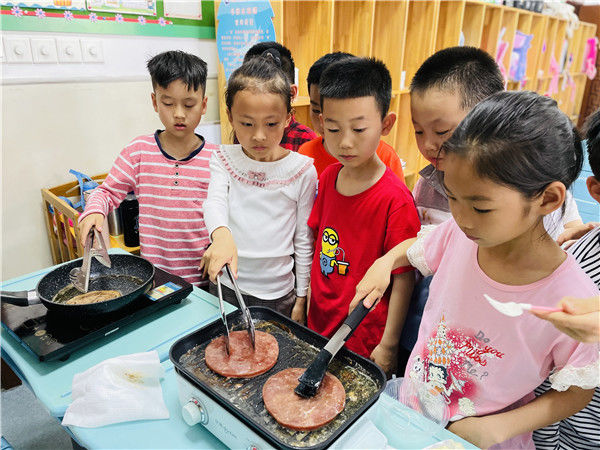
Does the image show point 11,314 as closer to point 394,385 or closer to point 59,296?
point 59,296

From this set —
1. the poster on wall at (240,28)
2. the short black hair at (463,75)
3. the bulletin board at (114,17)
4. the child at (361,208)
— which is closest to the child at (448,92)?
the short black hair at (463,75)

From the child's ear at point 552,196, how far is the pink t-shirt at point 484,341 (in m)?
0.11

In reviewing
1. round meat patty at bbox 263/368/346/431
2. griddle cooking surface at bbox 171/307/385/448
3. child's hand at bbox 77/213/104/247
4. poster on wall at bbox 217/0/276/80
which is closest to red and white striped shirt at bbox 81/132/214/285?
child's hand at bbox 77/213/104/247

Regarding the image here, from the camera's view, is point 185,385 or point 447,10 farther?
point 447,10

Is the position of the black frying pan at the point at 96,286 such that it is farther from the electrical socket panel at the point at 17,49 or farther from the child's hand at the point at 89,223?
the electrical socket panel at the point at 17,49

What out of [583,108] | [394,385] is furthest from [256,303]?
[583,108]

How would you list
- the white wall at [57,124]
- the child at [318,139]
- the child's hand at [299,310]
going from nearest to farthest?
the child's hand at [299,310] → the child at [318,139] → the white wall at [57,124]

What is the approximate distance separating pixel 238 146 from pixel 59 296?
687 mm

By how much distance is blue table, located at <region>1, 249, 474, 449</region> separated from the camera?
748 millimetres

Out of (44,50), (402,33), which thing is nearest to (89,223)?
(44,50)

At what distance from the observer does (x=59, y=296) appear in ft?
3.47

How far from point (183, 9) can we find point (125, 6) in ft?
1.10

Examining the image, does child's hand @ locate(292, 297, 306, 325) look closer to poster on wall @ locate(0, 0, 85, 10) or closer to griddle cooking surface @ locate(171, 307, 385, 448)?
griddle cooking surface @ locate(171, 307, 385, 448)

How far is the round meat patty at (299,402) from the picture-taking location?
68cm
